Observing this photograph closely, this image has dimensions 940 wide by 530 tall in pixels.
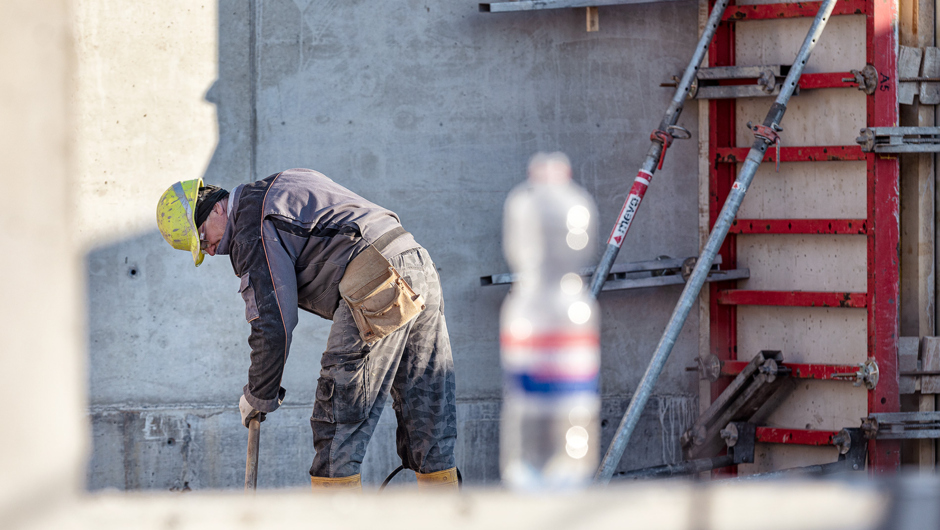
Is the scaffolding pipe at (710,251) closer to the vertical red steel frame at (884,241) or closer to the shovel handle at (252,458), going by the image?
the vertical red steel frame at (884,241)

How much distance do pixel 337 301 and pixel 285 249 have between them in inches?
13.2

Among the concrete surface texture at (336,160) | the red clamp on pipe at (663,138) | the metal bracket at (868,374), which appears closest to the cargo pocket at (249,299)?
the concrete surface texture at (336,160)

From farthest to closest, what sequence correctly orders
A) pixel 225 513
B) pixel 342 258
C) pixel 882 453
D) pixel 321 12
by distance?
1. pixel 321 12
2. pixel 882 453
3. pixel 342 258
4. pixel 225 513

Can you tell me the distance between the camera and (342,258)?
3660 mm

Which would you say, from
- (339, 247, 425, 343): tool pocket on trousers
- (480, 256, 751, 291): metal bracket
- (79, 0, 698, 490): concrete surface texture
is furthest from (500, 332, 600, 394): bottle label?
(79, 0, 698, 490): concrete surface texture

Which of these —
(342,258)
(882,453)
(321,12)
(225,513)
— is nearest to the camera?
(225,513)

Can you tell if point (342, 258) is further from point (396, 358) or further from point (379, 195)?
point (379, 195)

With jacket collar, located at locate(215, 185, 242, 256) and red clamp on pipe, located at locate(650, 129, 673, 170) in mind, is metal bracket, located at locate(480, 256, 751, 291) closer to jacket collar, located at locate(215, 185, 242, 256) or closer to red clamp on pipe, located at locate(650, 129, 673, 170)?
red clamp on pipe, located at locate(650, 129, 673, 170)

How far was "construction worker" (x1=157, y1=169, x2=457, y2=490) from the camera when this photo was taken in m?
3.54

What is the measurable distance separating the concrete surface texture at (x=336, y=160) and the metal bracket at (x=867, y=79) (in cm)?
108

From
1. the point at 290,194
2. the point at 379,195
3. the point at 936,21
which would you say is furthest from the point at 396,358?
the point at 936,21

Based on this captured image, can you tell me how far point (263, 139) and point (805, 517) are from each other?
15.1 ft

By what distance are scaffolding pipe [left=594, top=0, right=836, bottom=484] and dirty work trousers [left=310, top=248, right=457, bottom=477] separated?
133cm

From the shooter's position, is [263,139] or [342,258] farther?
[263,139]
